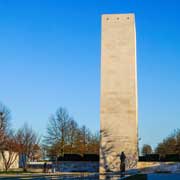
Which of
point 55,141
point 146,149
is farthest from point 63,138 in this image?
point 146,149

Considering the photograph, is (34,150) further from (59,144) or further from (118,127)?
Result: (118,127)

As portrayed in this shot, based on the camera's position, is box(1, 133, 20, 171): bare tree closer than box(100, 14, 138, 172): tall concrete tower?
No

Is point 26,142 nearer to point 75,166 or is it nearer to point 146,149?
point 75,166

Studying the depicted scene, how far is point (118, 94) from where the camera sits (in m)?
30.9

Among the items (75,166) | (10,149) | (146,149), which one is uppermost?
(146,149)

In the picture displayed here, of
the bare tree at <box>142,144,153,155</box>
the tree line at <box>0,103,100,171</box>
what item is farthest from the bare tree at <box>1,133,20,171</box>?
the bare tree at <box>142,144,153,155</box>

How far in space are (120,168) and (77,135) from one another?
15929 millimetres

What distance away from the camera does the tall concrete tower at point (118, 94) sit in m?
30.2

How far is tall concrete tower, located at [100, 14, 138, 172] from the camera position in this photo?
30.2 metres

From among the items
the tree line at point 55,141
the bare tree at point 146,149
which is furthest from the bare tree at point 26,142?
the bare tree at point 146,149

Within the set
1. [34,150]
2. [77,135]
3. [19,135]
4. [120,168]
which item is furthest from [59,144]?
[120,168]

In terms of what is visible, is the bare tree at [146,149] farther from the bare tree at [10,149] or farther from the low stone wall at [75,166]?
the low stone wall at [75,166]

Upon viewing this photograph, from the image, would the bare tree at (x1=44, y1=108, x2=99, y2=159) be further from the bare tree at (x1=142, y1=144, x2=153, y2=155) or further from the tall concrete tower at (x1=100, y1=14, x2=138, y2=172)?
the bare tree at (x1=142, y1=144, x2=153, y2=155)

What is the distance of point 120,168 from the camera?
28.3 metres
